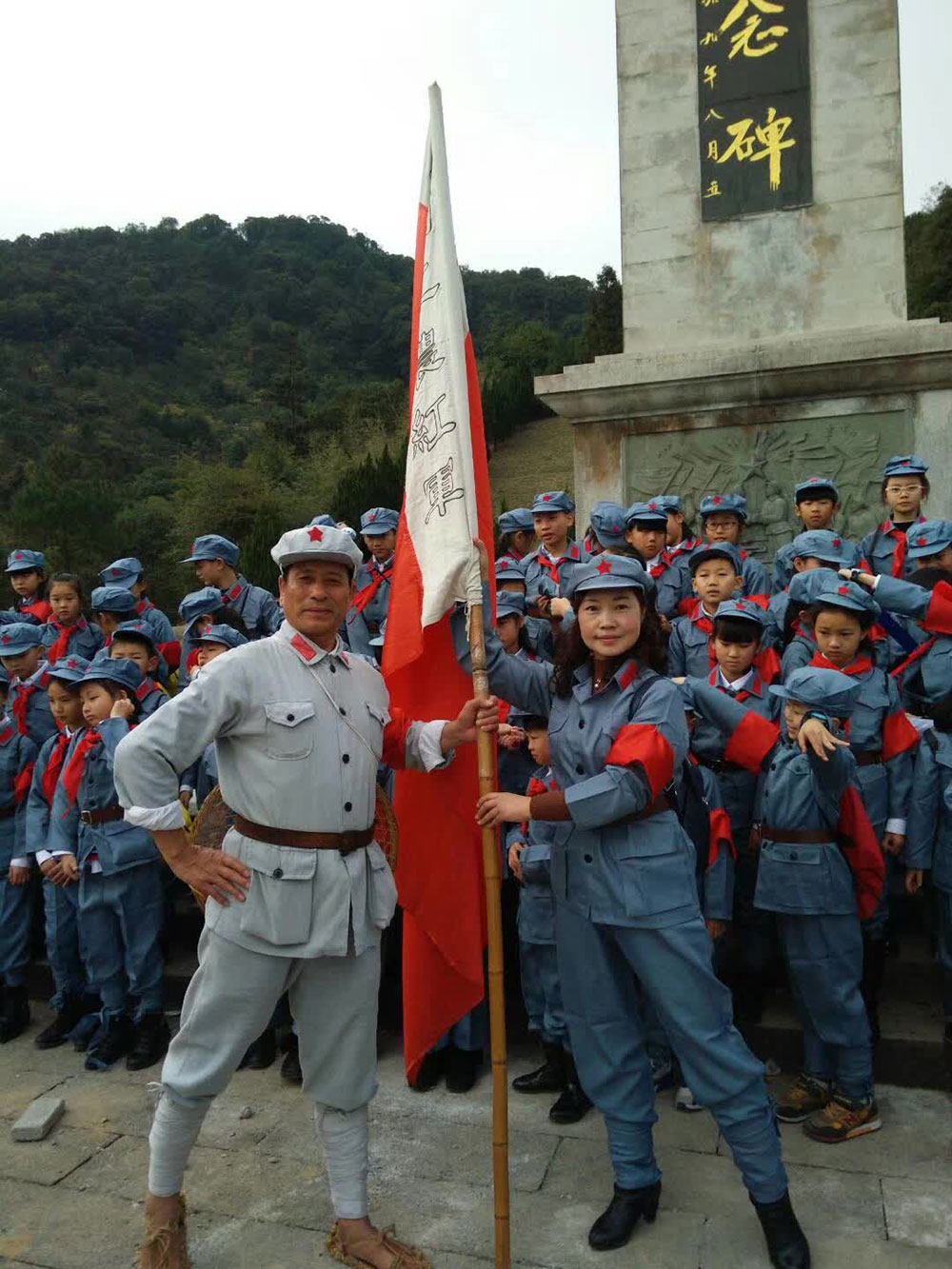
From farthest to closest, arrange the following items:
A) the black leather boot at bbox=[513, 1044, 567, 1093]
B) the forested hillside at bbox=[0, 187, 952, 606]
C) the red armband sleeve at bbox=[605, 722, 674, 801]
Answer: the forested hillside at bbox=[0, 187, 952, 606], the black leather boot at bbox=[513, 1044, 567, 1093], the red armband sleeve at bbox=[605, 722, 674, 801]

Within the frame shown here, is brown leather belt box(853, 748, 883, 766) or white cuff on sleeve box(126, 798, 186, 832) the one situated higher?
white cuff on sleeve box(126, 798, 186, 832)

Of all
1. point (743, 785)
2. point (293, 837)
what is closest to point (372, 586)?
point (743, 785)

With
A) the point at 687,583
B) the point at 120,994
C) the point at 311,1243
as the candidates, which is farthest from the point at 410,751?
the point at 687,583

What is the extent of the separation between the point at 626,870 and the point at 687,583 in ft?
10.7

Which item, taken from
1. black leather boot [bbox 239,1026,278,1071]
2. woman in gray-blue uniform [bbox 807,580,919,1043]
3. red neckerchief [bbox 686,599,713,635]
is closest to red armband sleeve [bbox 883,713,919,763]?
woman in gray-blue uniform [bbox 807,580,919,1043]

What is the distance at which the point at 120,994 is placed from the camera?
484 cm

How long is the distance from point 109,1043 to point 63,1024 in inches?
19.0

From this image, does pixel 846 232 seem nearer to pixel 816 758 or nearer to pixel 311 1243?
pixel 816 758

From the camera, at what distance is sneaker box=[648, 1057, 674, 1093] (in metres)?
4.09

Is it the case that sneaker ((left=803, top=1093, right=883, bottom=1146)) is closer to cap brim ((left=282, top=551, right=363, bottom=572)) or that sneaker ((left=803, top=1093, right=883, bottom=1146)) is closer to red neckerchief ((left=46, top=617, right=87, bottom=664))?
cap brim ((left=282, top=551, right=363, bottom=572))

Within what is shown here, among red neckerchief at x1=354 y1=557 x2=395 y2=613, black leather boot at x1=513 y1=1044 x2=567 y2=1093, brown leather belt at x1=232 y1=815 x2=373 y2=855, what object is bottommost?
black leather boot at x1=513 y1=1044 x2=567 y2=1093

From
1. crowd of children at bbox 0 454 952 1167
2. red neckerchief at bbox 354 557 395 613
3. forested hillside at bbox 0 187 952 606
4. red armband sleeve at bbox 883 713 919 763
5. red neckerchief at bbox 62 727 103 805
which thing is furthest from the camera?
forested hillside at bbox 0 187 952 606

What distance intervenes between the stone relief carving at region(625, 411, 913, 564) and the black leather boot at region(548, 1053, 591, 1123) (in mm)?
4358

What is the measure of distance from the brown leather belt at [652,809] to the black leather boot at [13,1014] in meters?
3.69
